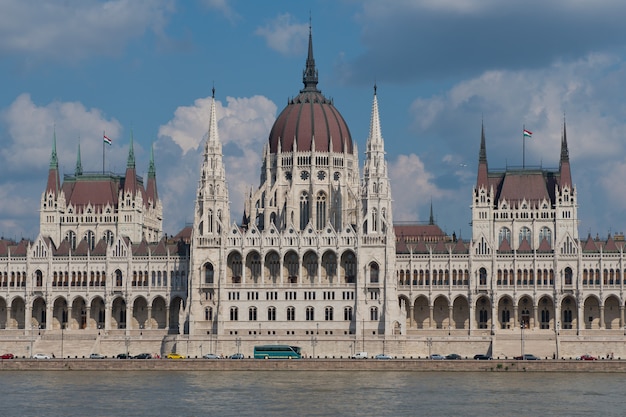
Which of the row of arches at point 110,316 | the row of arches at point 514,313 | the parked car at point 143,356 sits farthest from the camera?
the row of arches at point 110,316

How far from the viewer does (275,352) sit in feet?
580

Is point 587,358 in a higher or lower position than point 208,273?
lower

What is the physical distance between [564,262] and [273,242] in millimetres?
32795

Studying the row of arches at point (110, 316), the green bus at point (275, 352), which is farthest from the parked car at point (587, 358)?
the row of arches at point (110, 316)

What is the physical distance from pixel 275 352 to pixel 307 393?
106ft

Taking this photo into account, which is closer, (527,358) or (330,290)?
(527,358)

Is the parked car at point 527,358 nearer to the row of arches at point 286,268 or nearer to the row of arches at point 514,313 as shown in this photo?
the row of arches at point 514,313

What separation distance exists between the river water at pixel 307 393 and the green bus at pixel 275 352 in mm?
8031

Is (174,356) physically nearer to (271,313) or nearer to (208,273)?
(271,313)

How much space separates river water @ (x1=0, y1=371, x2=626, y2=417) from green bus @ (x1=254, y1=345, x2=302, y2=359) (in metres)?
8.03

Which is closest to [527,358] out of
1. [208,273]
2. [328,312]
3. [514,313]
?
[514,313]

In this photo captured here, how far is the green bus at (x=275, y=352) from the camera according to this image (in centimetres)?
17600

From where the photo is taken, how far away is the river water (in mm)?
132625

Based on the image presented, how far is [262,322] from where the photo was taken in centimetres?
18875
